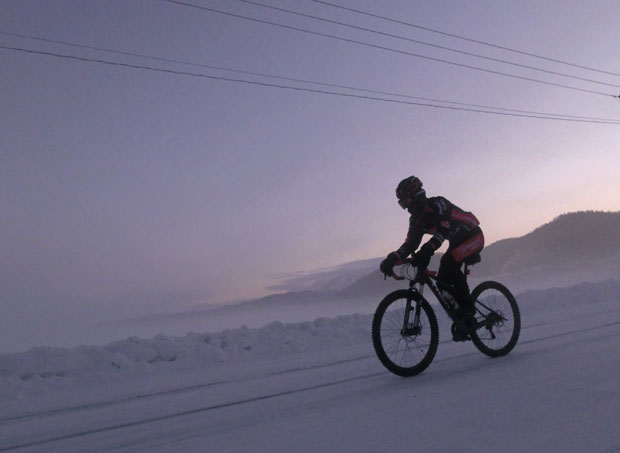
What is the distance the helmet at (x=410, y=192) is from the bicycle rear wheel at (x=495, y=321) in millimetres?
1289

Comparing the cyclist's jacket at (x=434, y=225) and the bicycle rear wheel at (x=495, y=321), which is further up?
the cyclist's jacket at (x=434, y=225)

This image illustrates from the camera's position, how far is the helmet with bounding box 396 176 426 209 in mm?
4879

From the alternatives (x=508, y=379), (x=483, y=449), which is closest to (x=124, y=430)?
(x=483, y=449)

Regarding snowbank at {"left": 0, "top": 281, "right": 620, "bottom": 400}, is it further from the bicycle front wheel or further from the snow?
the bicycle front wheel

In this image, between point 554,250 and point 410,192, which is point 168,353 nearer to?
point 410,192

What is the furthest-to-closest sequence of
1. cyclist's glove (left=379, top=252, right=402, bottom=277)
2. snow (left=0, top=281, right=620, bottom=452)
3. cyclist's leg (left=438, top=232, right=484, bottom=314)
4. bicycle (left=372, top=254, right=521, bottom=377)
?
cyclist's leg (left=438, top=232, right=484, bottom=314) < cyclist's glove (left=379, top=252, right=402, bottom=277) < bicycle (left=372, top=254, right=521, bottom=377) < snow (left=0, top=281, right=620, bottom=452)

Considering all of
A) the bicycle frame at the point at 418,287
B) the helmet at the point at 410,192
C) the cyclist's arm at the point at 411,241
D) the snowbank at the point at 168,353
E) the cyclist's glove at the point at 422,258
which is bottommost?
the snowbank at the point at 168,353

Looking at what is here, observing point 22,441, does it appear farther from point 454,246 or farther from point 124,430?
point 454,246

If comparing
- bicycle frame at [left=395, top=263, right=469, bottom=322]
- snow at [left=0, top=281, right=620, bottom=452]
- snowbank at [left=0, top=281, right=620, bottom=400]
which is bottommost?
snow at [left=0, top=281, right=620, bottom=452]

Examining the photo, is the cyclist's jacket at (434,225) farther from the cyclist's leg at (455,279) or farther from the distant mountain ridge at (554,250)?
the distant mountain ridge at (554,250)

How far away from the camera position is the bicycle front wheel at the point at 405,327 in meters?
4.68

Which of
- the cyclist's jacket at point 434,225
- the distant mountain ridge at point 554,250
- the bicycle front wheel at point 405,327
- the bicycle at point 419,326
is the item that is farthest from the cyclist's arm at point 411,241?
the distant mountain ridge at point 554,250

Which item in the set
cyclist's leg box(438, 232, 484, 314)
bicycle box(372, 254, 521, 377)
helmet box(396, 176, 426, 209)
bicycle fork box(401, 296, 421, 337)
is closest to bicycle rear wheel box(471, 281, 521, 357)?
bicycle box(372, 254, 521, 377)

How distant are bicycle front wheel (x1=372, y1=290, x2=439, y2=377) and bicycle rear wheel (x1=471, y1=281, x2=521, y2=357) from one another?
0.61 m
